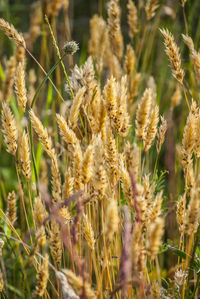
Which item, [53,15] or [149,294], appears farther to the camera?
[53,15]

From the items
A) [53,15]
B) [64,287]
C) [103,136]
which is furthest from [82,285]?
[53,15]

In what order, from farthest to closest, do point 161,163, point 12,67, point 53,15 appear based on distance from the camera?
1. point 161,163
2. point 53,15
3. point 12,67

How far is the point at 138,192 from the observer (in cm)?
56

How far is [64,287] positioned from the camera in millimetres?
569

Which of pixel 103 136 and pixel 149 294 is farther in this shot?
pixel 103 136

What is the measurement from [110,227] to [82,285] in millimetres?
101

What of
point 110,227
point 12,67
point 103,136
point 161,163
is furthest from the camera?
point 161,163

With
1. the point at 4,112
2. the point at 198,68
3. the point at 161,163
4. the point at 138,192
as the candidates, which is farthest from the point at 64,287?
the point at 161,163

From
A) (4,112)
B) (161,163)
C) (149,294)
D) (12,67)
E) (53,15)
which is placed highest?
(53,15)

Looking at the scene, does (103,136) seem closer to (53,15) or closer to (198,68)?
(198,68)

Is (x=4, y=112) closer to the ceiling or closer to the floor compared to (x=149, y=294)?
Answer: closer to the ceiling

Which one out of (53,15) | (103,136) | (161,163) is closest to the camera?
(103,136)

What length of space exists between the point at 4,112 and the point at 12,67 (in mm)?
282

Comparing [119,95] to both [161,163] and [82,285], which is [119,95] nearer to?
[82,285]
